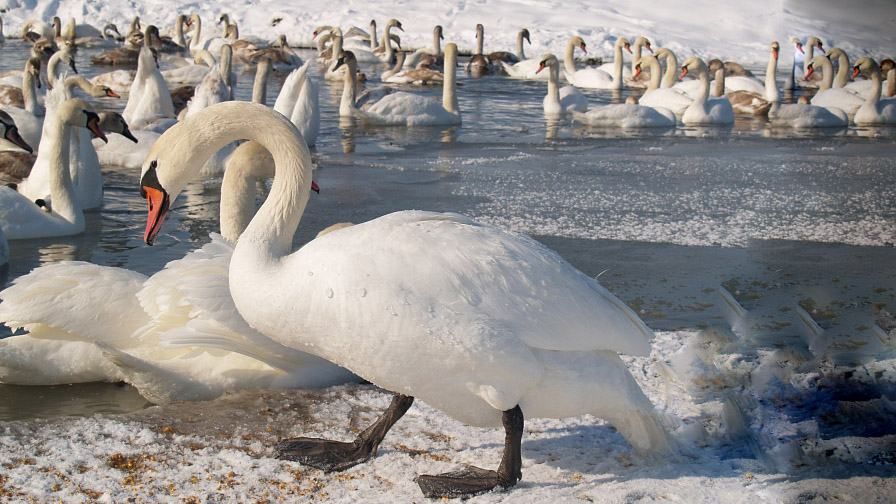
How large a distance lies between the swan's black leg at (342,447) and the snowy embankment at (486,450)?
4cm

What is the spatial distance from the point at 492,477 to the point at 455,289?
670 mm

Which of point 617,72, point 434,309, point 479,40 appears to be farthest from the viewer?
point 479,40

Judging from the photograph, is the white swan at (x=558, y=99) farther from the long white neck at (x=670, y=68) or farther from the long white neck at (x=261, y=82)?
the long white neck at (x=261, y=82)

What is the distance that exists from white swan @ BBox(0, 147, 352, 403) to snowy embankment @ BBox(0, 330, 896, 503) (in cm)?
10

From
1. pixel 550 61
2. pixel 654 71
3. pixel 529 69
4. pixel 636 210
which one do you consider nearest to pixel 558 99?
pixel 550 61

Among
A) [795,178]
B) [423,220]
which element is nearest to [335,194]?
[795,178]

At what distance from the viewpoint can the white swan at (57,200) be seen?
6.81 metres

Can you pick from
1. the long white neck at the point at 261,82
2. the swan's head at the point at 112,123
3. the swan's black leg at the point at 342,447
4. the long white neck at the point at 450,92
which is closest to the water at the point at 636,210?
the swan's head at the point at 112,123

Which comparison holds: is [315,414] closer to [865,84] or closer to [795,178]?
[795,178]

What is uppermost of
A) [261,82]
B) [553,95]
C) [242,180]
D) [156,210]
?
[156,210]

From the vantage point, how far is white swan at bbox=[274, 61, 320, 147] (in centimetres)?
1141

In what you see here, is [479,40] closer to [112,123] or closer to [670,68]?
[670,68]

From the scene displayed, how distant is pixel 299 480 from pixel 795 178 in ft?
25.5

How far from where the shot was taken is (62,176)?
7254mm
